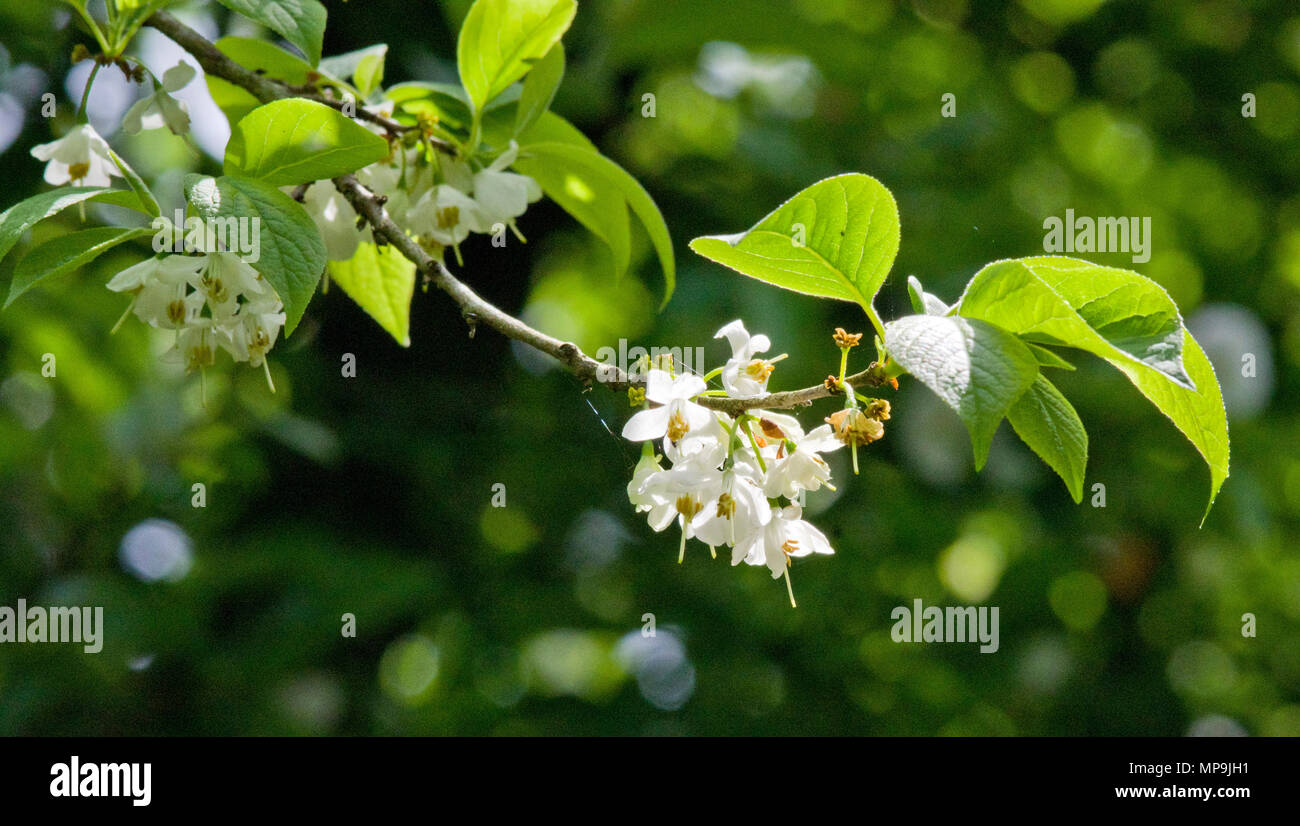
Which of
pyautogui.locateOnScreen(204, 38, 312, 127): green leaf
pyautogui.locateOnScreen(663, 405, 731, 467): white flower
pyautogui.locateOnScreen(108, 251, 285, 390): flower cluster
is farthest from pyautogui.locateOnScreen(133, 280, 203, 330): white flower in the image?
pyautogui.locateOnScreen(663, 405, 731, 467): white flower

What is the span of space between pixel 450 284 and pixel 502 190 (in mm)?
239

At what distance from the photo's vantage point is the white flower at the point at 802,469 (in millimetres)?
856

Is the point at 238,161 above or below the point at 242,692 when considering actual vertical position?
above

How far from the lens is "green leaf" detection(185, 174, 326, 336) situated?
732 mm

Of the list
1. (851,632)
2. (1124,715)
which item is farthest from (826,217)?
(1124,715)

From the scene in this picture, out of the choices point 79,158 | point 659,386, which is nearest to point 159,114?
point 79,158

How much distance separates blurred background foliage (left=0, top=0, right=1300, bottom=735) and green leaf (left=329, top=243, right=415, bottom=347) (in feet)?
3.14

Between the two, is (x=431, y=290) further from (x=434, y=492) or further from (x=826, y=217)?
(x=826, y=217)

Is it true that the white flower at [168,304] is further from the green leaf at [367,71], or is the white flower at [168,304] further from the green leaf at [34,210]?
the green leaf at [367,71]

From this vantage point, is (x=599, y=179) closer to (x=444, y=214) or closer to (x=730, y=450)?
(x=444, y=214)

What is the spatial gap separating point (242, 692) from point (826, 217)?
194 cm

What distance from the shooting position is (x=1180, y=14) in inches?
110

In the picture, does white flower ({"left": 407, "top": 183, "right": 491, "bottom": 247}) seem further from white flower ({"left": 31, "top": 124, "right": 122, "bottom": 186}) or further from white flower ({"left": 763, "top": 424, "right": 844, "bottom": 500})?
white flower ({"left": 763, "top": 424, "right": 844, "bottom": 500})

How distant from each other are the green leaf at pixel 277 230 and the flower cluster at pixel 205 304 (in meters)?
0.07
